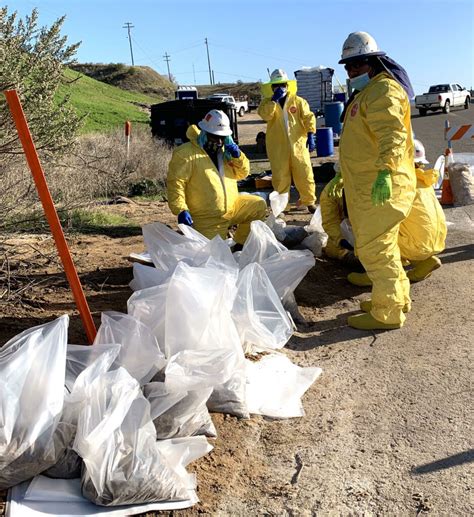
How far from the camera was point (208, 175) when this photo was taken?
4.86 m

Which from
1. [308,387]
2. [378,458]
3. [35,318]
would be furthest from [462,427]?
[35,318]

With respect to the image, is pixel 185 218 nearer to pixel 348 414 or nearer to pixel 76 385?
pixel 348 414

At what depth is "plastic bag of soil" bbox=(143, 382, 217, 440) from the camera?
7.84ft

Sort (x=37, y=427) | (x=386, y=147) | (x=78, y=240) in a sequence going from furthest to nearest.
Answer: (x=78, y=240), (x=386, y=147), (x=37, y=427)

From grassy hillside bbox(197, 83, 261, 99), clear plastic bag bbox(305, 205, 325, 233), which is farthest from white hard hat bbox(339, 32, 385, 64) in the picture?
grassy hillside bbox(197, 83, 261, 99)

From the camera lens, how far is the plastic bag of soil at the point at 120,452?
2.07 metres

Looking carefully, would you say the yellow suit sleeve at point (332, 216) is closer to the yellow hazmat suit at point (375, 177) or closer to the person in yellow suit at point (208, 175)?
the person in yellow suit at point (208, 175)

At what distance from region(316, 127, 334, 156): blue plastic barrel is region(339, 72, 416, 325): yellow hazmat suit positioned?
9945 mm

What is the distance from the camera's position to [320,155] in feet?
45.6

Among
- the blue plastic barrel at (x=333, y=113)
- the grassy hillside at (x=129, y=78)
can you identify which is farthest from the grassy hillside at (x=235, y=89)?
the blue plastic barrel at (x=333, y=113)

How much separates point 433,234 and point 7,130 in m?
2.97

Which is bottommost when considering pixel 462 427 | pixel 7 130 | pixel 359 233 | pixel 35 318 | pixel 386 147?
pixel 462 427

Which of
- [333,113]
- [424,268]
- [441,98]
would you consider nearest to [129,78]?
[441,98]

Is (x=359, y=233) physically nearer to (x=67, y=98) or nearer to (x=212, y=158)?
(x=212, y=158)
